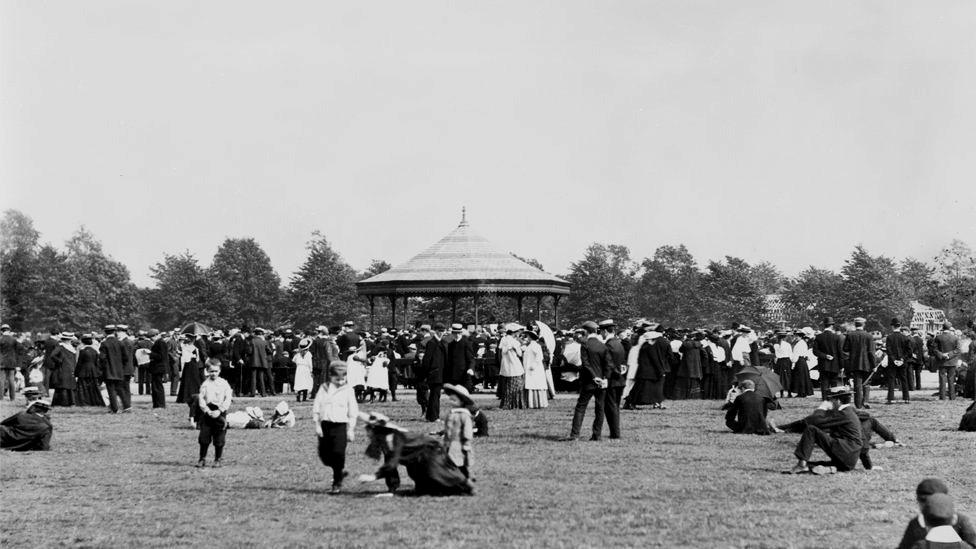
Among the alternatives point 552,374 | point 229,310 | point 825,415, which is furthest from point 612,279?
point 825,415

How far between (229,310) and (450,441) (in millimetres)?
68339

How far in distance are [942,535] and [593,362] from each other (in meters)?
9.98

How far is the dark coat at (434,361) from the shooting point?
20544mm

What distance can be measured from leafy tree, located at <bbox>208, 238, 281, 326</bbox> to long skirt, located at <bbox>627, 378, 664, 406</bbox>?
188 feet

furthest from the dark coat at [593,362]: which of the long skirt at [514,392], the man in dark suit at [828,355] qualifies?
the man in dark suit at [828,355]

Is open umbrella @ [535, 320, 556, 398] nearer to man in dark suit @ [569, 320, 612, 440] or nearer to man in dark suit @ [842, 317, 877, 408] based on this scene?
man in dark suit @ [842, 317, 877, 408]

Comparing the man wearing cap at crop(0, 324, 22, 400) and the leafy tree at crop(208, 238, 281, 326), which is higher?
the leafy tree at crop(208, 238, 281, 326)

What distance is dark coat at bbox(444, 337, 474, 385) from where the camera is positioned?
21.1 metres

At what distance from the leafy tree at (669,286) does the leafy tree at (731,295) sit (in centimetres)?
711

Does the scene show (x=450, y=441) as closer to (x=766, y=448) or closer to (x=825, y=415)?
(x=825, y=415)

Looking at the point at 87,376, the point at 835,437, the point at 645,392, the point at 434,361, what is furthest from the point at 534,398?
the point at 835,437

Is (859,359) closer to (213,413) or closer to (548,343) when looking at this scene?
(548,343)

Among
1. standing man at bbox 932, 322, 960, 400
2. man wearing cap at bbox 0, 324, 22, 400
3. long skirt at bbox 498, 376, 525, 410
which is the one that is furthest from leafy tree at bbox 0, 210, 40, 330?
standing man at bbox 932, 322, 960, 400

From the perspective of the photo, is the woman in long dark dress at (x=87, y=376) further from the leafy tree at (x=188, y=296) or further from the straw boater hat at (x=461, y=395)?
the leafy tree at (x=188, y=296)
